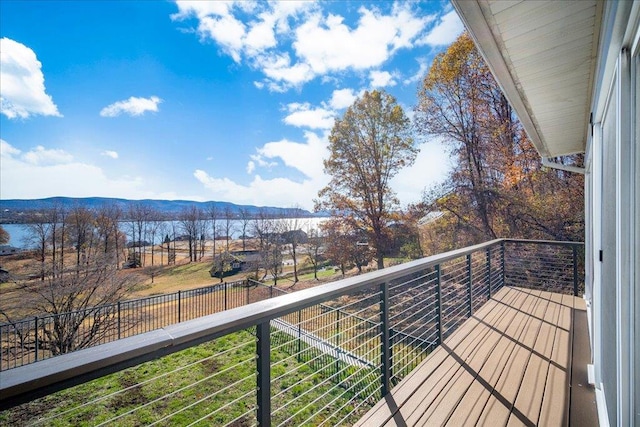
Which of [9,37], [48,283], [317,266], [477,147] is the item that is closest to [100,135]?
[9,37]

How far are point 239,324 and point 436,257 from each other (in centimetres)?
192

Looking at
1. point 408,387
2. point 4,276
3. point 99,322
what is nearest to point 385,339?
point 408,387

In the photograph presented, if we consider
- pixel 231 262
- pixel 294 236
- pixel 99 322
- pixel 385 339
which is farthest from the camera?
pixel 231 262

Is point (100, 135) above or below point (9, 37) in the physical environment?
below

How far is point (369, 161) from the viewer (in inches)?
493

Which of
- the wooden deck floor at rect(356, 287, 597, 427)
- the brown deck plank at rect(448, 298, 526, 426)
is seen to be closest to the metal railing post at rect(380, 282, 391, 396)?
the wooden deck floor at rect(356, 287, 597, 427)

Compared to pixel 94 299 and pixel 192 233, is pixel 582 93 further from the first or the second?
pixel 192 233

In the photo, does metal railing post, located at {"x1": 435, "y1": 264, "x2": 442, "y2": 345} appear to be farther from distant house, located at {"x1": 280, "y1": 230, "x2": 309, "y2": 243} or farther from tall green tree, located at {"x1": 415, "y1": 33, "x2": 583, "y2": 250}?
distant house, located at {"x1": 280, "y1": 230, "x2": 309, "y2": 243}

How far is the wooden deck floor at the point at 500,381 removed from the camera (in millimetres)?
1677

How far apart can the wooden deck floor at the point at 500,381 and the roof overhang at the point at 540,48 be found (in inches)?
79.1

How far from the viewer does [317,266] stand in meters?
18.3

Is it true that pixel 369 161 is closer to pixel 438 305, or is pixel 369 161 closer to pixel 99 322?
pixel 438 305

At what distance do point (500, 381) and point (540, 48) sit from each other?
6.94ft

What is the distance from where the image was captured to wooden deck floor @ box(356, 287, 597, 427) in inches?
66.0
